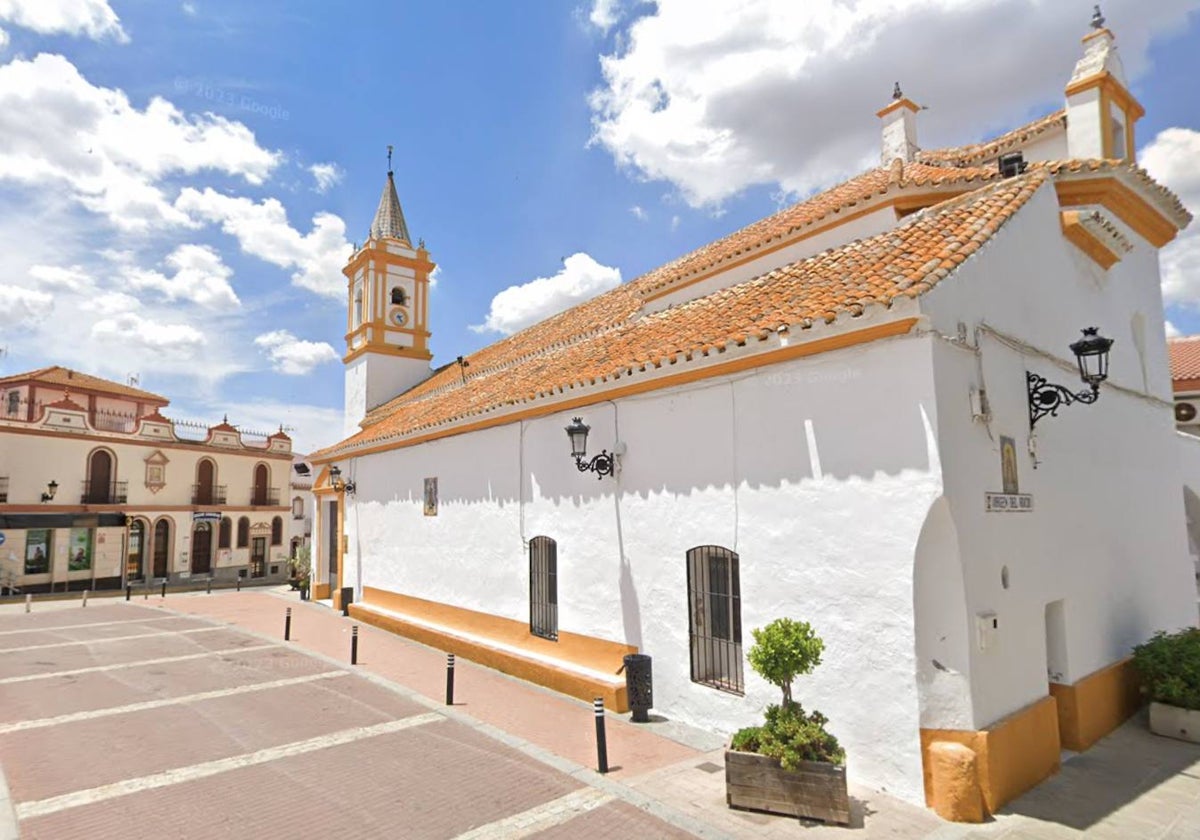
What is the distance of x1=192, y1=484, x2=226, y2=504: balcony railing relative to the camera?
1170 inches

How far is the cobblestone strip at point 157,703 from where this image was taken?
8.09 m

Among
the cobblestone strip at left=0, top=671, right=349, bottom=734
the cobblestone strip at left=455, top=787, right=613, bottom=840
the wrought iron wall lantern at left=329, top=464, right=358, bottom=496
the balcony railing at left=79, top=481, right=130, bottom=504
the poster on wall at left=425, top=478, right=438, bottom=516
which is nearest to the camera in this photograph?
the cobblestone strip at left=455, top=787, right=613, bottom=840

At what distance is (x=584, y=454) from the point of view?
9.43 m

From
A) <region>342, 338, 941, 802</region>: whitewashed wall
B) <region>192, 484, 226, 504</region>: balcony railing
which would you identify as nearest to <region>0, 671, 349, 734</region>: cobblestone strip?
<region>342, 338, 941, 802</region>: whitewashed wall

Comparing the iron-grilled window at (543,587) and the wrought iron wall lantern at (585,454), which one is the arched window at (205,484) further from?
the wrought iron wall lantern at (585,454)

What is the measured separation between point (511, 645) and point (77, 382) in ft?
102

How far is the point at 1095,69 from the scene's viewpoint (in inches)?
354

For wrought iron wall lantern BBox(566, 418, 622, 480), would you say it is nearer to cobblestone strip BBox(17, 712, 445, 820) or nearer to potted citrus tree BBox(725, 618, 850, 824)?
potted citrus tree BBox(725, 618, 850, 824)

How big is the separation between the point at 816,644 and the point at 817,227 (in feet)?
20.9

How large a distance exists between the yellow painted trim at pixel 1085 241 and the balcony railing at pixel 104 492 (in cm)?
3229

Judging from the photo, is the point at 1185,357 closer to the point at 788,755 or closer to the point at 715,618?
the point at 715,618

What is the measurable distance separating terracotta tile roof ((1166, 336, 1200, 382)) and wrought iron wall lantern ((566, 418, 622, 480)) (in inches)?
621

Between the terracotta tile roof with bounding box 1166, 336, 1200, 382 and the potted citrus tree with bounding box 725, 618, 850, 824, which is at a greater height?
the terracotta tile roof with bounding box 1166, 336, 1200, 382

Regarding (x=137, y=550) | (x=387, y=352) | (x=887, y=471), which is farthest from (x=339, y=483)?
(x=137, y=550)
